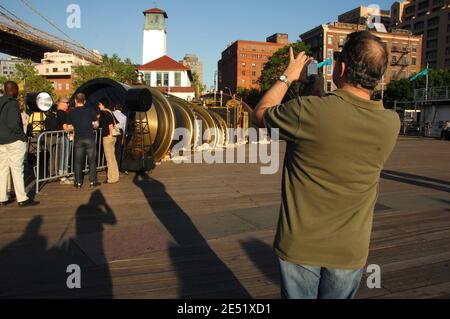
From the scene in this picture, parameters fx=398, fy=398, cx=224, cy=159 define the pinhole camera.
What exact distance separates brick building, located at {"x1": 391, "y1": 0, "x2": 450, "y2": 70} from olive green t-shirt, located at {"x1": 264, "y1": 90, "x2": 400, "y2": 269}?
12343 cm

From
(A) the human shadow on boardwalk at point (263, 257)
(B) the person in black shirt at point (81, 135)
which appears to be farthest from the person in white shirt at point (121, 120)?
(A) the human shadow on boardwalk at point (263, 257)

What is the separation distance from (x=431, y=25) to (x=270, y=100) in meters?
133

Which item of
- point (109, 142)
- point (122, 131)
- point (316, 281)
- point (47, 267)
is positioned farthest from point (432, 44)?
point (316, 281)

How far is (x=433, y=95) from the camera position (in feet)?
144

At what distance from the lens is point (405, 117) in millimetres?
54438

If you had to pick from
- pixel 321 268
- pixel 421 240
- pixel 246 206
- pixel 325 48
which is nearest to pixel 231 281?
pixel 321 268

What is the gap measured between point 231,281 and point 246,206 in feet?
11.4

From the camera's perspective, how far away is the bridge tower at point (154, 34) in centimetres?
8727

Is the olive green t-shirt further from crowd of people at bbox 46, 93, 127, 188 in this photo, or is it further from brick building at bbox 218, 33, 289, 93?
brick building at bbox 218, 33, 289, 93

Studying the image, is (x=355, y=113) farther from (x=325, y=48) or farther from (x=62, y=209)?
(x=325, y=48)

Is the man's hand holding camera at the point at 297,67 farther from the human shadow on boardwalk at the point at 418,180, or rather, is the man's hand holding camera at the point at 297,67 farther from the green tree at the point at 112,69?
the green tree at the point at 112,69
